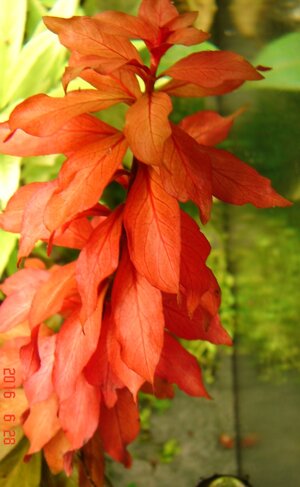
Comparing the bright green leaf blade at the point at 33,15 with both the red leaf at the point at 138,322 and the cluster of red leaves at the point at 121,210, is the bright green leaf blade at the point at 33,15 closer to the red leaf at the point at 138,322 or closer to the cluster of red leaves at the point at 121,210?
the cluster of red leaves at the point at 121,210

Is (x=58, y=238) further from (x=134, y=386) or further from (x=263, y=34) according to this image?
(x=263, y=34)

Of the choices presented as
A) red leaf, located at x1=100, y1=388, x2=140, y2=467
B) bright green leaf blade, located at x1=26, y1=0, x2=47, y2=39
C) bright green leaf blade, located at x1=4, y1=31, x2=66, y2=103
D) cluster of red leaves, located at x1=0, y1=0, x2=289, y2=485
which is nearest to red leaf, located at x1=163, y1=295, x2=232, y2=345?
cluster of red leaves, located at x1=0, y1=0, x2=289, y2=485

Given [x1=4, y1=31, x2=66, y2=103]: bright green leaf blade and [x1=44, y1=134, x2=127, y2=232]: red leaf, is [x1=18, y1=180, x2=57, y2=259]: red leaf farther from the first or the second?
[x1=4, y1=31, x2=66, y2=103]: bright green leaf blade

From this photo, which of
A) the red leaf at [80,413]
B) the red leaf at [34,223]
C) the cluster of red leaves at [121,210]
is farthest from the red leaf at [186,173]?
the red leaf at [80,413]

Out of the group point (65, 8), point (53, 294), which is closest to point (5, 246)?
point (53, 294)

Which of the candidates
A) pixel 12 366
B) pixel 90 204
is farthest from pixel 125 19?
pixel 12 366
